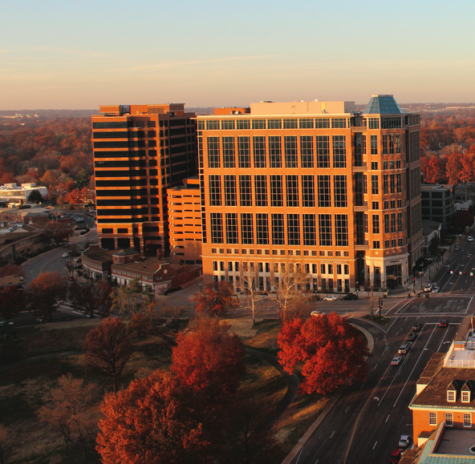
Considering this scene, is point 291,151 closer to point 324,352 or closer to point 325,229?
point 325,229

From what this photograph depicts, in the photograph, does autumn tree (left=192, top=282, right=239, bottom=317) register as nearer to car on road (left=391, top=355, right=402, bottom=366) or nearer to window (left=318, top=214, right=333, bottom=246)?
window (left=318, top=214, right=333, bottom=246)

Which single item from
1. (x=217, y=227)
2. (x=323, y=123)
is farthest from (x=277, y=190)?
(x=323, y=123)

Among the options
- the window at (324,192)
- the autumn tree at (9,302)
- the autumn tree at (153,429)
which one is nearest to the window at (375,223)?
the window at (324,192)

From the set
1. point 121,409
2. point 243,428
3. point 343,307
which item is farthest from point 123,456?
point 343,307

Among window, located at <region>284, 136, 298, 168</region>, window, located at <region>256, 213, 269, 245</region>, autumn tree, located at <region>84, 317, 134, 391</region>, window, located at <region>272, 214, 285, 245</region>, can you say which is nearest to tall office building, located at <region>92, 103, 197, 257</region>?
window, located at <region>256, 213, 269, 245</region>

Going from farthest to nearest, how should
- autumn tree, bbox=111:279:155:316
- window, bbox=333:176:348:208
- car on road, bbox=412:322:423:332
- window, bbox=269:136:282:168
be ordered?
window, bbox=269:136:282:168 < window, bbox=333:176:348:208 < autumn tree, bbox=111:279:155:316 < car on road, bbox=412:322:423:332
